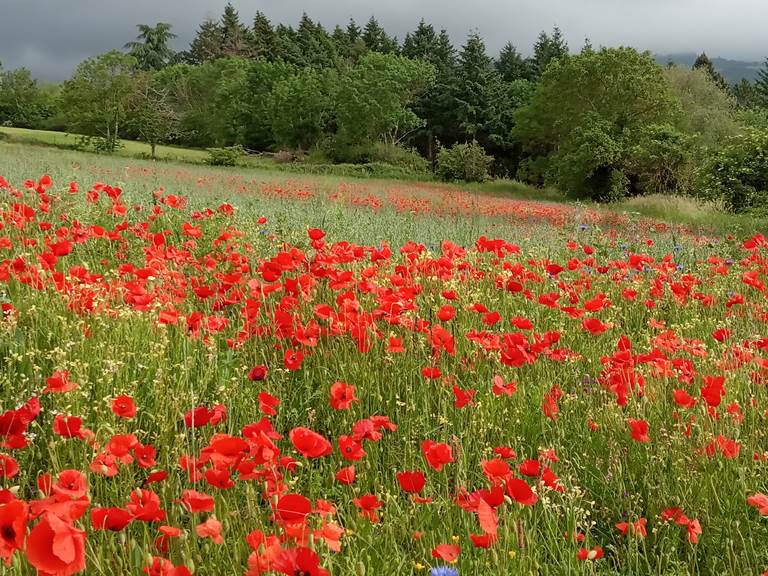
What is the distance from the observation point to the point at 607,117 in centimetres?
3108

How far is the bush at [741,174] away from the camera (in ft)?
59.6

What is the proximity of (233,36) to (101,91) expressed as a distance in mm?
47126

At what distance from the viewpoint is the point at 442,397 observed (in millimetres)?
Result: 2633

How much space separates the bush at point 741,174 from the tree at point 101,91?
32.1 meters

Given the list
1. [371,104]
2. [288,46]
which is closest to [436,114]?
[371,104]

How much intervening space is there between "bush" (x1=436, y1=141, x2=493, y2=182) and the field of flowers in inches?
1338

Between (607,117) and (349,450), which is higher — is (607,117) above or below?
above

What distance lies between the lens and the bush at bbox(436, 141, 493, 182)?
37.3 m

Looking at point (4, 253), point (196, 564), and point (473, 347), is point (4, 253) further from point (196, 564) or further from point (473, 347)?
point (196, 564)

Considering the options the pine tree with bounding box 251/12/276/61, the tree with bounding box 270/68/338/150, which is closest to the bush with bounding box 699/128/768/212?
the tree with bounding box 270/68/338/150

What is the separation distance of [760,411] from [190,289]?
3036 mm

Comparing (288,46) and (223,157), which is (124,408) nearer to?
(223,157)

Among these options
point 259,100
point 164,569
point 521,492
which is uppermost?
point 259,100

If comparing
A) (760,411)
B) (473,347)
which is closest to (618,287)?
(473,347)
